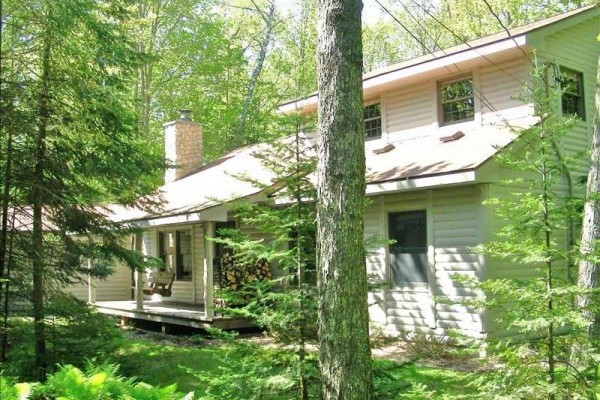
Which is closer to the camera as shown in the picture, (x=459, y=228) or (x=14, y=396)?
(x=14, y=396)

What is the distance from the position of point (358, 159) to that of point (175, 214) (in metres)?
9.49

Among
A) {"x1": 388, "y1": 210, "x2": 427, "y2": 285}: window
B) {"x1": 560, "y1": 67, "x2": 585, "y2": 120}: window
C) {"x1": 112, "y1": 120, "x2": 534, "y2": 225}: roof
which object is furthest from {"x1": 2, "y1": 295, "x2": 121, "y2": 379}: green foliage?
{"x1": 560, "y1": 67, "x2": 585, "y2": 120}: window

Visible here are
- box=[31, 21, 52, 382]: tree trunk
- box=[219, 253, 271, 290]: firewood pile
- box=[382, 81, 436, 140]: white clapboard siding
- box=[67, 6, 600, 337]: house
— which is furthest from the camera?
box=[219, 253, 271, 290]: firewood pile

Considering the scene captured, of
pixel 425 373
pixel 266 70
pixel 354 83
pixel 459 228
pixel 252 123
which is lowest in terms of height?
pixel 425 373

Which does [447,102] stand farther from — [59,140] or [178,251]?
[178,251]

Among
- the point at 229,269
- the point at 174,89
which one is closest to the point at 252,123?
the point at 174,89

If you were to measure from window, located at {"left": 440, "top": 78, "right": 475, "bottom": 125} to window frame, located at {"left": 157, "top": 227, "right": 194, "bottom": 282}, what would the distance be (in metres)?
7.82

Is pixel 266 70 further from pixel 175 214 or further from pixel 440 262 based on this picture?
pixel 440 262

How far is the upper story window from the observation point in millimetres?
14625

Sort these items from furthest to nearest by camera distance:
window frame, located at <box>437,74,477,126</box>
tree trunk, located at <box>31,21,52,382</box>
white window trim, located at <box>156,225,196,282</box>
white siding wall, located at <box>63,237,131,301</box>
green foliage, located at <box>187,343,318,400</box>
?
white siding wall, located at <box>63,237,131,301</box>
white window trim, located at <box>156,225,196,282</box>
window frame, located at <box>437,74,477,126</box>
tree trunk, located at <box>31,21,52,382</box>
green foliage, located at <box>187,343,318,400</box>

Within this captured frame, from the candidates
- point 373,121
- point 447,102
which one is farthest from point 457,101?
point 373,121

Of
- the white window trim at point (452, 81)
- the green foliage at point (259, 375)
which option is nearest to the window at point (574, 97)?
the white window trim at point (452, 81)

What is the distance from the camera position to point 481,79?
12.5 meters

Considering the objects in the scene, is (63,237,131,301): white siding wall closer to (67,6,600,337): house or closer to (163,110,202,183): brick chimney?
(163,110,202,183): brick chimney
